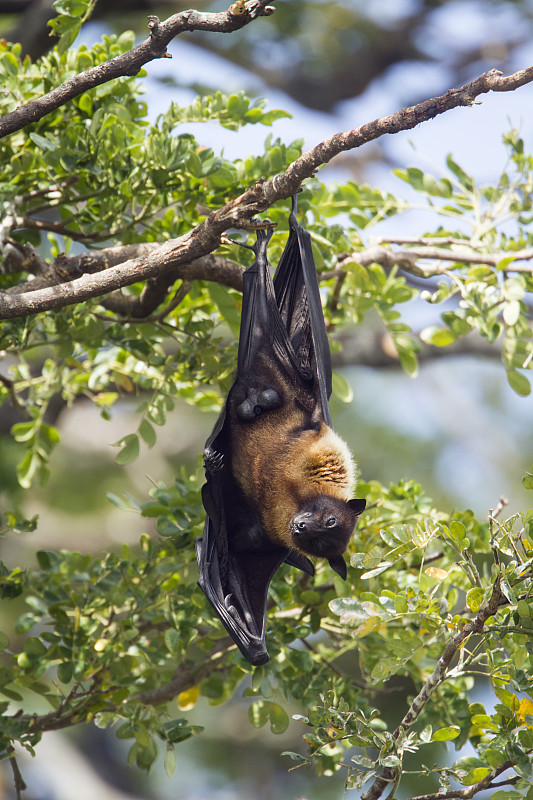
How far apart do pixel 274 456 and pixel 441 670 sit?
60.7 inches

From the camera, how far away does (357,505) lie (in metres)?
3.83

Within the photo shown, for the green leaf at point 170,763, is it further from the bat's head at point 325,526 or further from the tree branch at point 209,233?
the tree branch at point 209,233

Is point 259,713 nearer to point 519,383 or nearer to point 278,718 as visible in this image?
point 278,718

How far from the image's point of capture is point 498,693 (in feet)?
9.24

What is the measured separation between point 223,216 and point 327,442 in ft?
4.66

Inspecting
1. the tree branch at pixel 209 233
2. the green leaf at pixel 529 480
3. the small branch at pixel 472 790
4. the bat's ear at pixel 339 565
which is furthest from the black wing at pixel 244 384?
the green leaf at pixel 529 480

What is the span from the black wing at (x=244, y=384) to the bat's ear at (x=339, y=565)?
0.19 meters

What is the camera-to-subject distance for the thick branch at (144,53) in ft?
9.08

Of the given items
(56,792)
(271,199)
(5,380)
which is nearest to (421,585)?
(271,199)

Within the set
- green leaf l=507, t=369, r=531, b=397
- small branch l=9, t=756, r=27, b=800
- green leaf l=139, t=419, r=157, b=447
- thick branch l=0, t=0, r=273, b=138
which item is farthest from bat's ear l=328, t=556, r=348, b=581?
thick branch l=0, t=0, r=273, b=138

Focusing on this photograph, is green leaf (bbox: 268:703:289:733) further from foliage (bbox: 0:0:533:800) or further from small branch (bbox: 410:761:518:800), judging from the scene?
small branch (bbox: 410:761:518:800)

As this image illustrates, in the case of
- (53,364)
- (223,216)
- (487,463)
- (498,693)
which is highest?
(223,216)

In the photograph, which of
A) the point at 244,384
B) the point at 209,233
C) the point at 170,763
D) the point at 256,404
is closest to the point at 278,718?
the point at 170,763

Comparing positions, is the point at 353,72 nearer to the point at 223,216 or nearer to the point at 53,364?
the point at 53,364
